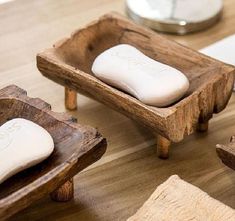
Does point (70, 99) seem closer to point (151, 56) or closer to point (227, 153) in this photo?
point (151, 56)

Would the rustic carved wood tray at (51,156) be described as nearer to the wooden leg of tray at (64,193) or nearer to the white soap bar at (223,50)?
the wooden leg of tray at (64,193)

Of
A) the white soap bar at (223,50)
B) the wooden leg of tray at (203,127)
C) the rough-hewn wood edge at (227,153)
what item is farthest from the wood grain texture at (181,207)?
the white soap bar at (223,50)

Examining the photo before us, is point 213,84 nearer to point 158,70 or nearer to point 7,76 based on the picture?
point 158,70

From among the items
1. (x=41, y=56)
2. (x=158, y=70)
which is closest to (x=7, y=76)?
(x=41, y=56)

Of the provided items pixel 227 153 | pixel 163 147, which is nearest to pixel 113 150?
pixel 163 147

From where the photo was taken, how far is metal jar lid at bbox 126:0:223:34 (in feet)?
3.20

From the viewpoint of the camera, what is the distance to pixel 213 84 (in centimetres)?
71

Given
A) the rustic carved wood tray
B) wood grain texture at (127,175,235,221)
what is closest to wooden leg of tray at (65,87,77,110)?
the rustic carved wood tray

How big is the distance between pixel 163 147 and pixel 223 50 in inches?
10.1

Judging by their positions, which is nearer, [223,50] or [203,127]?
[203,127]

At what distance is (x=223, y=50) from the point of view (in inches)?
36.2

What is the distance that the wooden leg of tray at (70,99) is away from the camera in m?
0.79

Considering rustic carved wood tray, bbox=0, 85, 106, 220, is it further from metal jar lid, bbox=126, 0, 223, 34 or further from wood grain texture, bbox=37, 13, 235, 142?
metal jar lid, bbox=126, 0, 223, 34

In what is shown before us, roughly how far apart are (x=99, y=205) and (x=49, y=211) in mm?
54
